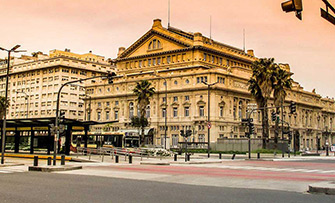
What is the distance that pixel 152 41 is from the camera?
96.1 m

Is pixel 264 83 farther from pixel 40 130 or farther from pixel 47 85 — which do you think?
pixel 47 85

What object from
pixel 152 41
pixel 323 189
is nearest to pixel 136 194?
pixel 323 189

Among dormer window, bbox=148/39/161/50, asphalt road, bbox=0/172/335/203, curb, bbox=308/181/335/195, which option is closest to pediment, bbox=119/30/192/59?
dormer window, bbox=148/39/161/50

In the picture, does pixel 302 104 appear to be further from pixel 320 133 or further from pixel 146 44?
pixel 146 44

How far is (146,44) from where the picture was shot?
9694 cm

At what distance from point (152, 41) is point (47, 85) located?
103 feet

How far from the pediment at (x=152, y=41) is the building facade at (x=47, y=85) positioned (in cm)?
1309

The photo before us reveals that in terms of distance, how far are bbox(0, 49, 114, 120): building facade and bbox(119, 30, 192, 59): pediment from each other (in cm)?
1309

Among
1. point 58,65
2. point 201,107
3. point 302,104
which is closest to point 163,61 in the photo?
point 201,107

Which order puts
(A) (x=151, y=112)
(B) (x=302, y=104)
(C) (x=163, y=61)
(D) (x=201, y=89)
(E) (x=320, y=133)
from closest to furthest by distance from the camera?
(D) (x=201, y=89) < (A) (x=151, y=112) < (C) (x=163, y=61) < (B) (x=302, y=104) < (E) (x=320, y=133)

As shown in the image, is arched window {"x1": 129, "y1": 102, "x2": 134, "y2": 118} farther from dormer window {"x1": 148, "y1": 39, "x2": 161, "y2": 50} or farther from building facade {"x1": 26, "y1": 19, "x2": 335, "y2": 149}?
dormer window {"x1": 148, "y1": 39, "x2": 161, "y2": 50}

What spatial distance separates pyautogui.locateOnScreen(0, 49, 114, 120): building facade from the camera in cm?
10388

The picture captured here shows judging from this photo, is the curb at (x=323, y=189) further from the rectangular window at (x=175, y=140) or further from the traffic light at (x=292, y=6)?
the rectangular window at (x=175, y=140)

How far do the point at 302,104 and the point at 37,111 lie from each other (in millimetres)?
69348
